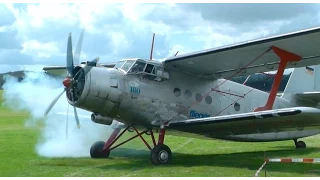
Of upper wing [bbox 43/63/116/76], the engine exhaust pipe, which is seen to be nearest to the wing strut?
the engine exhaust pipe

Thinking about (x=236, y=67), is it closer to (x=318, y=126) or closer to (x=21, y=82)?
(x=318, y=126)

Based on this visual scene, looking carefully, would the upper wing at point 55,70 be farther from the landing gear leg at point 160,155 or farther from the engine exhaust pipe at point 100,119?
the landing gear leg at point 160,155

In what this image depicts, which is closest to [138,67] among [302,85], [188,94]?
[188,94]

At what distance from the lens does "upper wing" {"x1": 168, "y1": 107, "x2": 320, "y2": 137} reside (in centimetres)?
1096

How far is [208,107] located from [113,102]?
3.45 m

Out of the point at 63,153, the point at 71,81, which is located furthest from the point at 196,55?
the point at 63,153

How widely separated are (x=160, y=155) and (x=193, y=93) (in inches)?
102

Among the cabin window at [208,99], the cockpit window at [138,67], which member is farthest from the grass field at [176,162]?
the cockpit window at [138,67]

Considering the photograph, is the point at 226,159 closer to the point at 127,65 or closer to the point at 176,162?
the point at 176,162

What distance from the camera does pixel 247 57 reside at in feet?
43.3

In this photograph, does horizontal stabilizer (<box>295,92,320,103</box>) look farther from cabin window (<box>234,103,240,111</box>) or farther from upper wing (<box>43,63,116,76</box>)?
upper wing (<box>43,63,116,76</box>)

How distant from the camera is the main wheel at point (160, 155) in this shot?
12.5 m

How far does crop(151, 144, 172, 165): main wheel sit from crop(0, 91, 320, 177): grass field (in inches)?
9.6

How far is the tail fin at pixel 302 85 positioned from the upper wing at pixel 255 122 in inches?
158
